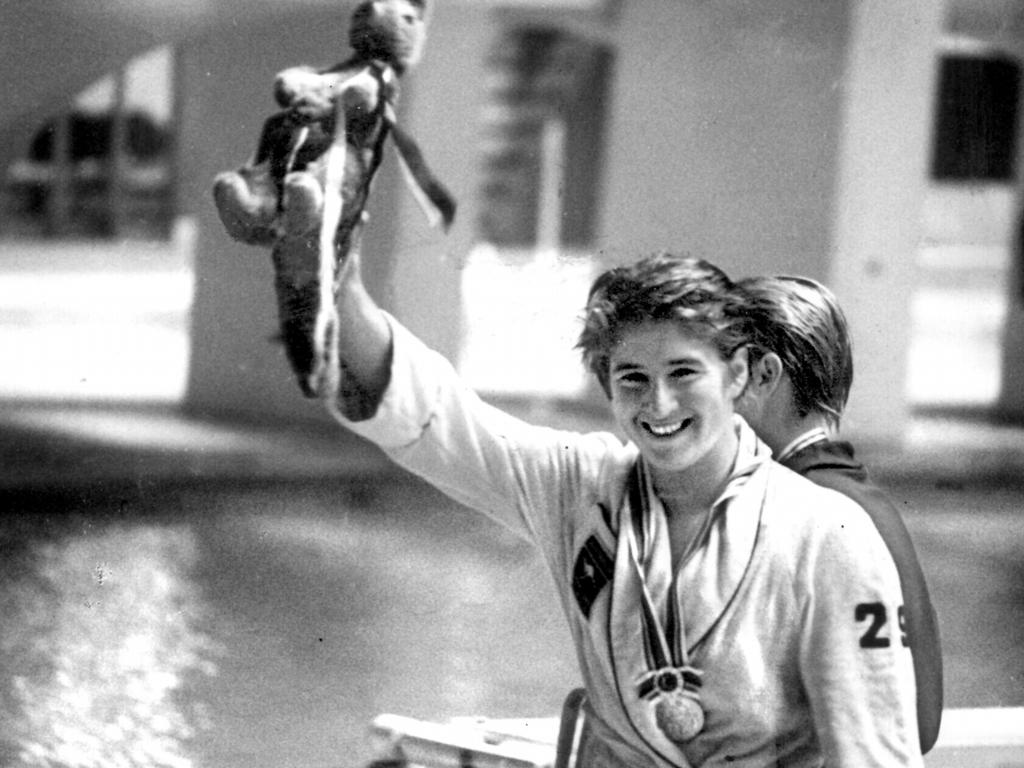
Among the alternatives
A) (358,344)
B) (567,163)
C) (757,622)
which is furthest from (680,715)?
(567,163)

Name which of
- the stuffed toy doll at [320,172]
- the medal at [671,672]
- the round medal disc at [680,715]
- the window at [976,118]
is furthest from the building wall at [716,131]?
the round medal disc at [680,715]

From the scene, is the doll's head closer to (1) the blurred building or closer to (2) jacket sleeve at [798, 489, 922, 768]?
(1) the blurred building

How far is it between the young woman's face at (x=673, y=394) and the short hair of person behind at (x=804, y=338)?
10 cm

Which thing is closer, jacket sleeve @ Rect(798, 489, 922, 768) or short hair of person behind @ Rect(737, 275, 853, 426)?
jacket sleeve @ Rect(798, 489, 922, 768)

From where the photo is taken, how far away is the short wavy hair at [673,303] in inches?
76.2

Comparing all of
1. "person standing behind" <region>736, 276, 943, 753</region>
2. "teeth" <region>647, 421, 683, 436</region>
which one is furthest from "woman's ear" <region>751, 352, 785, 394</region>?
"teeth" <region>647, 421, 683, 436</region>

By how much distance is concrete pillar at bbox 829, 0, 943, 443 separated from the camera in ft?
8.17

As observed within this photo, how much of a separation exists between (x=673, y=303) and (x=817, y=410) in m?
0.34

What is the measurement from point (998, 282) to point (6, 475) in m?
1.59

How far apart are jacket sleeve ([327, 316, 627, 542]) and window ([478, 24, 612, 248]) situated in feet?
0.96

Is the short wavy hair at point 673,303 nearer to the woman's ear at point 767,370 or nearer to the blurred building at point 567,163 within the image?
the woman's ear at point 767,370

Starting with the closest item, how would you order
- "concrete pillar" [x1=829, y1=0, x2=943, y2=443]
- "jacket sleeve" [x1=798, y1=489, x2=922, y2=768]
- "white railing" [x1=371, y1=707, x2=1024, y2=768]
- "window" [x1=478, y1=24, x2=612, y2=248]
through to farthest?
1. "jacket sleeve" [x1=798, y1=489, x2=922, y2=768]
2. "white railing" [x1=371, y1=707, x2=1024, y2=768]
3. "window" [x1=478, y1=24, x2=612, y2=248]
4. "concrete pillar" [x1=829, y1=0, x2=943, y2=443]

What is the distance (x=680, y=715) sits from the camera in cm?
195

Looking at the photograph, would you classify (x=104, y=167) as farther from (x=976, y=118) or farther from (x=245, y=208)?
(x=976, y=118)
